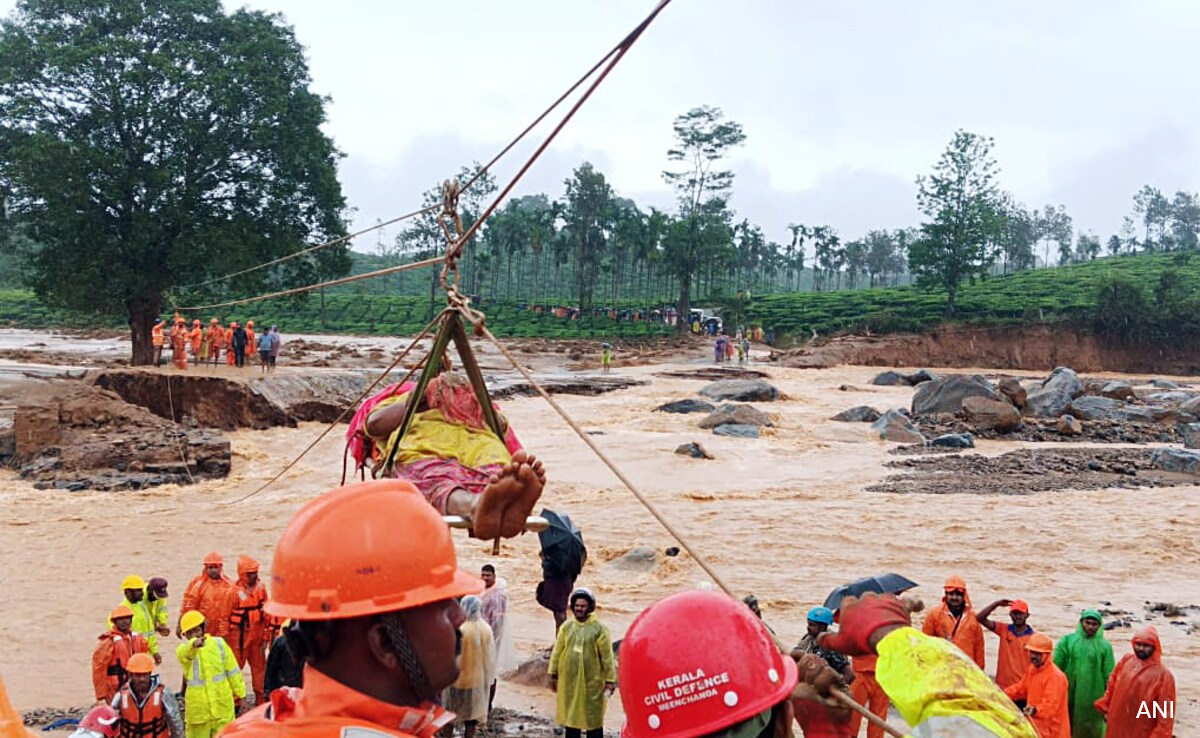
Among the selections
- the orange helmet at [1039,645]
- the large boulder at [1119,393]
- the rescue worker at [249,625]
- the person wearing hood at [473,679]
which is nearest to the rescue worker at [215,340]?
the rescue worker at [249,625]

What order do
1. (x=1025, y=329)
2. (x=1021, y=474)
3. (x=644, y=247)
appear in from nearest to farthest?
(x=1021, y=474), (x=1025, y=329), (x=644, y=247)

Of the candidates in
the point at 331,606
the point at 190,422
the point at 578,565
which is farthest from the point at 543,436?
the point at 331,606

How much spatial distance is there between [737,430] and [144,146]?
689 inches

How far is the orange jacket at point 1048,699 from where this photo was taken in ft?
20.8

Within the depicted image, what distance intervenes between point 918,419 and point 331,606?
26692mm

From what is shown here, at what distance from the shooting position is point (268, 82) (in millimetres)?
27672

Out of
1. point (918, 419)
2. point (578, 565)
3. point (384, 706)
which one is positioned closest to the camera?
point (384, 706)

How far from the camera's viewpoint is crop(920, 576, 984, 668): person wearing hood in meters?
7.55

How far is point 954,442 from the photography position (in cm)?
2356

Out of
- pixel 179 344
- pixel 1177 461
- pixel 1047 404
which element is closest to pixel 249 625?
pixel 1177 461

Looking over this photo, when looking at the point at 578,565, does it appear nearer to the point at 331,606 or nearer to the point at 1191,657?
the point at 1191,657

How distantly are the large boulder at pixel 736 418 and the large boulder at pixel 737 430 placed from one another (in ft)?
0.92

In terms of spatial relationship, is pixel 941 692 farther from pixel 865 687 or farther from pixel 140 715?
pixel 140 715

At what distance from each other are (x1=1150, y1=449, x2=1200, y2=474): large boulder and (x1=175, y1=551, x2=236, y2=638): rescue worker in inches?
716
